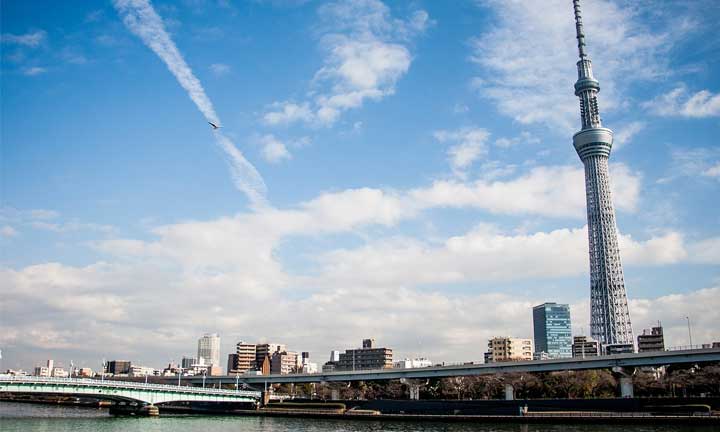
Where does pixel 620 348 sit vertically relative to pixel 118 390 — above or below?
above

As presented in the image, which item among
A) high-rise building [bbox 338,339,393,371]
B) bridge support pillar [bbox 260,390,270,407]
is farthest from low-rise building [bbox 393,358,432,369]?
bridge support pillar [bbox 260,390,270,407]

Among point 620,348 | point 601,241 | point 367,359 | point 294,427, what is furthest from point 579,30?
point 294,427

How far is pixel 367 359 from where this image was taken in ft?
587

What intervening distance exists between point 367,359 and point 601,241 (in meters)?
73.1

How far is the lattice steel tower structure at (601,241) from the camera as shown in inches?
5517

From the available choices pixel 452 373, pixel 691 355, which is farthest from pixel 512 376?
pixel 691 355

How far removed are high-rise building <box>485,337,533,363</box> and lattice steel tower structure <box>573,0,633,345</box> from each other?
35.3m

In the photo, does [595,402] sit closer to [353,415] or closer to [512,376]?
[512,376]

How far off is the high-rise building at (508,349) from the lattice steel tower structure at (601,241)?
116ft

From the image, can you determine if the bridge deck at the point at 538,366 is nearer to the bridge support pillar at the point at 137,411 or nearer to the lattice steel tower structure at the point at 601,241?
the bridge support pillar at the point at 137,411

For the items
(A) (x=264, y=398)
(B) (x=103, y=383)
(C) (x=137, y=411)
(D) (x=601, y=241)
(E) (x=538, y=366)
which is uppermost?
(D) (x=601, y=241)

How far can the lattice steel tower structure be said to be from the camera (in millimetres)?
140125

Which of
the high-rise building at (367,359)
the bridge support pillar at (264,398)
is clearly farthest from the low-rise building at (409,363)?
the bridge support pillar at (264,398)

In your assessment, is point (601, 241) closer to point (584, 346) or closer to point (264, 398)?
point (584, 346)
